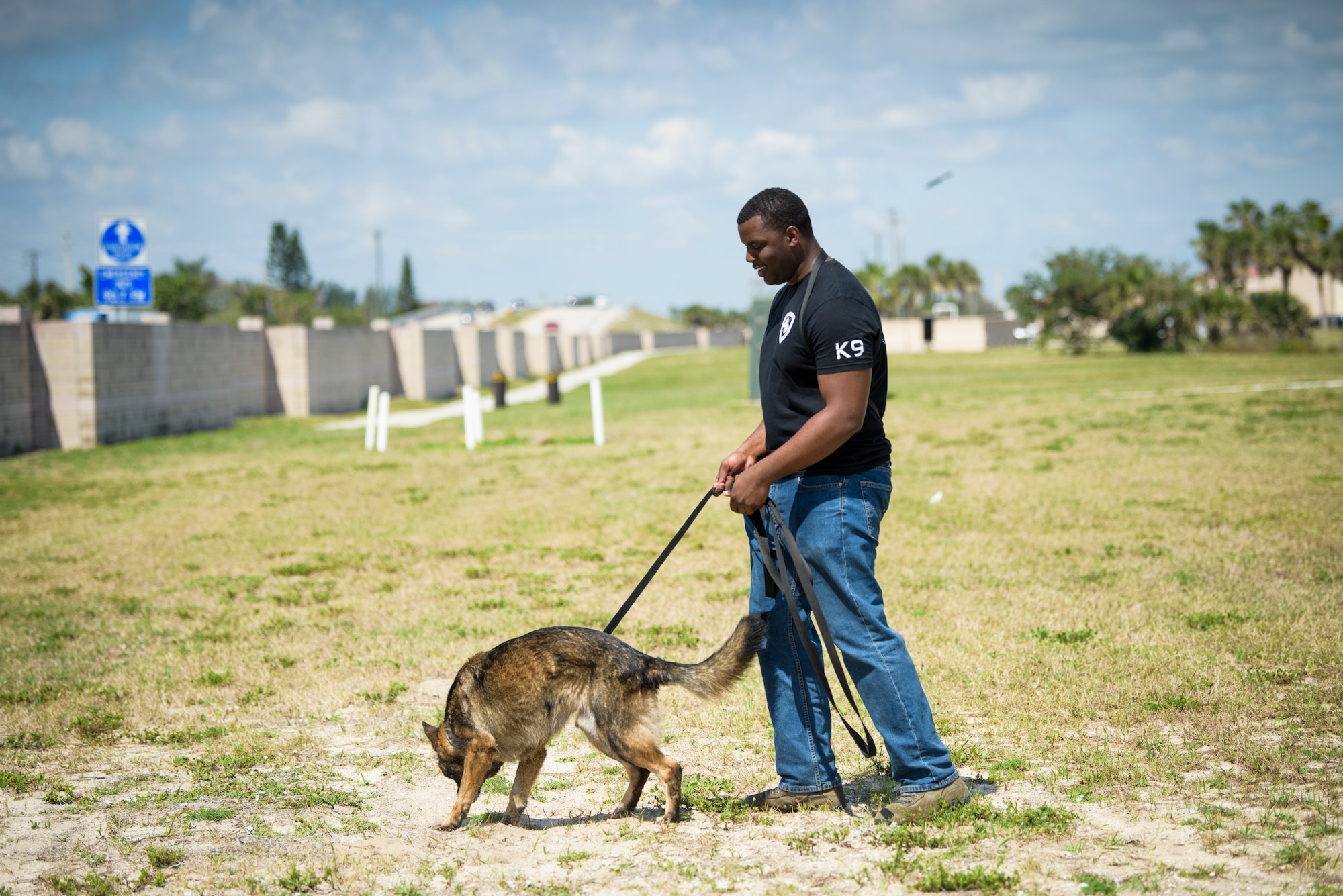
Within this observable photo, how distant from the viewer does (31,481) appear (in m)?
17.1

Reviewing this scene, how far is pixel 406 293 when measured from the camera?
14250cm

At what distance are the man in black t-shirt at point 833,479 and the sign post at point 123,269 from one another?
23.1 meters

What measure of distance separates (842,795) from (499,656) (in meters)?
1.43

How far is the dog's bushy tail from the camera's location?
406 centimetres

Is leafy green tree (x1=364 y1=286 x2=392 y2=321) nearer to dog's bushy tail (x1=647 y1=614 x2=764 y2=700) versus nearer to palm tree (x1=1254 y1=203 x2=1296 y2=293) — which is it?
palm tree (x1=1254 y1=203 x2=1296 y2=293)

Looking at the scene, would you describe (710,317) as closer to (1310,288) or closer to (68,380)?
(1310,288)

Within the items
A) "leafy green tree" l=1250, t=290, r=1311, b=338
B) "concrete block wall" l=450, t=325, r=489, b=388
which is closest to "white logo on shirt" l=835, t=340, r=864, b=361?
"concrete block wall" l=450, t=325, r=489, b=388

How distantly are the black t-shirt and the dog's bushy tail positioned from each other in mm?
634

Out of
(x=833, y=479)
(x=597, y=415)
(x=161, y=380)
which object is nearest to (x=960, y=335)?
(x=161, y=380)

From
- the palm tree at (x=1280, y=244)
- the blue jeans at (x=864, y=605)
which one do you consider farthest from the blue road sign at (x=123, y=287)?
the palm tree at (x=1280, y=244)

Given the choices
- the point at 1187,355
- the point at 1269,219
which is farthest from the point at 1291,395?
the point at 1269,219

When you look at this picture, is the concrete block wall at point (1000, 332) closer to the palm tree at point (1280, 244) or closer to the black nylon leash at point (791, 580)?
the palm tree at point (1280, 244)

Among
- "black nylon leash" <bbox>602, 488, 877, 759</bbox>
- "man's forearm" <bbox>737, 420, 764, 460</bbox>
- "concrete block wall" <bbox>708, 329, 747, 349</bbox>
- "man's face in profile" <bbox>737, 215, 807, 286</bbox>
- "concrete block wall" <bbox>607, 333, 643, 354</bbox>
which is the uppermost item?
"concrete block wall" <bbox>708, 329, 747, 349</bbox>

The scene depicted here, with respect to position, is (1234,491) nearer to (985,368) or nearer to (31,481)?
(31,481)
